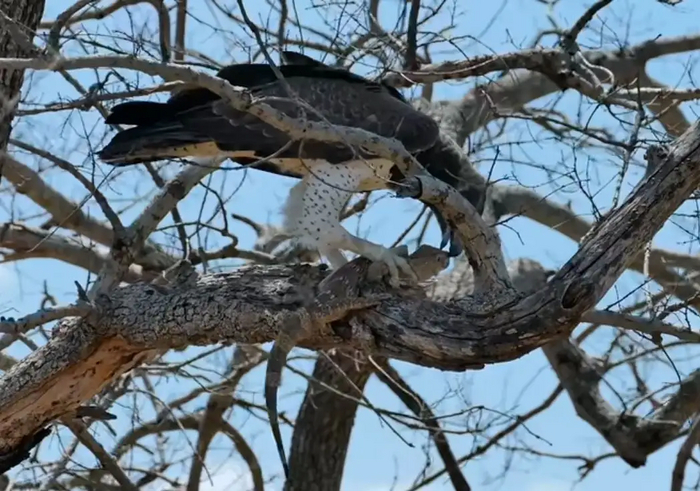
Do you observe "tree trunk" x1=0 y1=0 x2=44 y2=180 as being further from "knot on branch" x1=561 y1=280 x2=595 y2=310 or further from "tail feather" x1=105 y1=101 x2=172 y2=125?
"knot on branch" x1=561 y1=280 x2=595 y2=310

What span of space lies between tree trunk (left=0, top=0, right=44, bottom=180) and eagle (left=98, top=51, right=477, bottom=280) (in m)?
0.43

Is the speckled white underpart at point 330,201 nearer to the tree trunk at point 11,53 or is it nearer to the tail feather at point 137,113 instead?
the tail feather at point 137,113

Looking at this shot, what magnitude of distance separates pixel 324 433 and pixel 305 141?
330 cm

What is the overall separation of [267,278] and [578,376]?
3346 millimetres

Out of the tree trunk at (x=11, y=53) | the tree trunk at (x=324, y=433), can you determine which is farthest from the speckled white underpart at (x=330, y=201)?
the tree trunk at (x=324, y=433)

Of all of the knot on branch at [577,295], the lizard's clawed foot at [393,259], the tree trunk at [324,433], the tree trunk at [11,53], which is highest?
the tree trunk at [324,433]

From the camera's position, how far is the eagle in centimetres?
540

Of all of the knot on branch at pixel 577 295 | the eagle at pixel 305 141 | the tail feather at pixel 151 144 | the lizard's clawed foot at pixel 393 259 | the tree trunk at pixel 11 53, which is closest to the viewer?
the knot on branch at pixel 577 295

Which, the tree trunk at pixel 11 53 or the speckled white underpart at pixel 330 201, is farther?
the speckled white underpart at pixel 330 201

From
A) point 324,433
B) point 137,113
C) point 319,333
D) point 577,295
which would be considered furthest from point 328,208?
point 324,433

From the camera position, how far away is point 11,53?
4926 millimetres

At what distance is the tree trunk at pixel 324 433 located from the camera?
785cm

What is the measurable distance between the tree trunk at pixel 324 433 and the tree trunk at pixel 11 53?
325 cm

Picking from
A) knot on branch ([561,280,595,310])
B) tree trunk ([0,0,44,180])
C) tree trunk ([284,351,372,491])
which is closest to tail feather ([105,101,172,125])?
tree trunk ([0,0,44,180])
